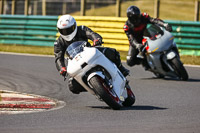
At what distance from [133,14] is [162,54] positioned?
3.84 ft

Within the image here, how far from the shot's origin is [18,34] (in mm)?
19219

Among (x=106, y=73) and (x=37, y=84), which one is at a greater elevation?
(x=106, y=73)

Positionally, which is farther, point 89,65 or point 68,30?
point 68,30

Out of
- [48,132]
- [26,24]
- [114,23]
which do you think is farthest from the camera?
[26,24]

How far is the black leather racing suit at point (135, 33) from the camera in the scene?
1200 cm

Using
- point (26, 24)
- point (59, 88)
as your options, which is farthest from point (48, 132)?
point (26, 24)

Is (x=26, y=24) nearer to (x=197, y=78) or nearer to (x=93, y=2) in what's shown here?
(x=93, y=2)

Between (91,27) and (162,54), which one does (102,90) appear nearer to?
(162,54)

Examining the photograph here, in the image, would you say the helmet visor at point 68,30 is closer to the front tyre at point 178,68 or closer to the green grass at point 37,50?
the front tyre at point 178,68

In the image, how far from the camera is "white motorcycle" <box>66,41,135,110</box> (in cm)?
716

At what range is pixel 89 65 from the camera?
7.22 meters

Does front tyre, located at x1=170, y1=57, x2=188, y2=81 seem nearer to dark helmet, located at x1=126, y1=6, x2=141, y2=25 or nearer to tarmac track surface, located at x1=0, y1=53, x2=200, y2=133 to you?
tarmac track surface, located at x1=0, y1=53, x2=200, y2=133

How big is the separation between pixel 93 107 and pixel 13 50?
10182mm

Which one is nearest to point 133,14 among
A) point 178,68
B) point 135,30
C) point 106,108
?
point 135,30
